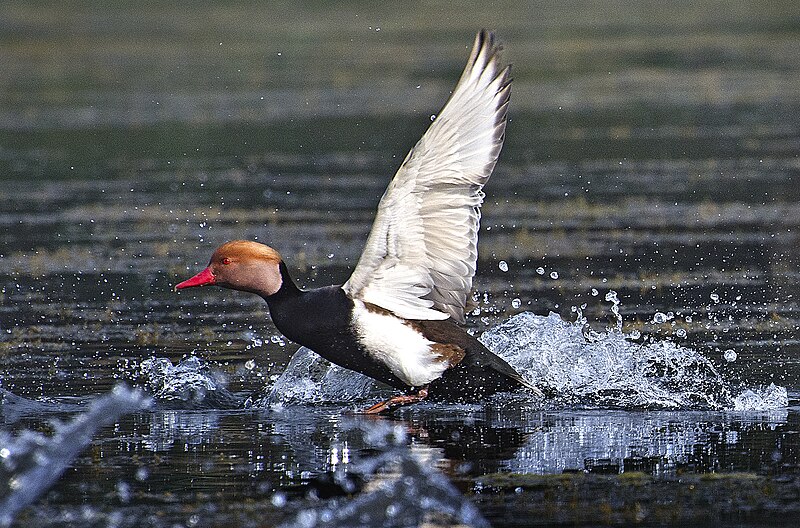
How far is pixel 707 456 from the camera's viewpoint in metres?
7.69

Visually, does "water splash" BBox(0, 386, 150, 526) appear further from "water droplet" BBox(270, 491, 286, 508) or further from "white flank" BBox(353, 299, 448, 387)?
"white flank" BBox(353, 299, 448, 387)

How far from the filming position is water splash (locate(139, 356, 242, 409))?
9344 millimetres

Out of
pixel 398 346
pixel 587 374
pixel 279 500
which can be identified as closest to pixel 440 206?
pixel 398 346

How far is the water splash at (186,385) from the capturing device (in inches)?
368

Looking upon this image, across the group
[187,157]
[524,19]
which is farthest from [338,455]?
[524,19]

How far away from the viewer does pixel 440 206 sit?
8.89 metres

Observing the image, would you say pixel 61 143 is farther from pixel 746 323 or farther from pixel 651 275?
pixel 746 323

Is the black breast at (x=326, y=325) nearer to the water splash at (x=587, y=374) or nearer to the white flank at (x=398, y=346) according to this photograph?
the white flank at (x=398, y=346)

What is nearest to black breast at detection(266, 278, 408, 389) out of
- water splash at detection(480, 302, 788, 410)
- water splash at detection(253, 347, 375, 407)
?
water splash at detection(253, 347, 375, 407)

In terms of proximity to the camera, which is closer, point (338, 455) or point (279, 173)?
point (338, 455)

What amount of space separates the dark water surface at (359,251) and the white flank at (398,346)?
0.93 ft

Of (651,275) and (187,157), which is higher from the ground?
(187,157)

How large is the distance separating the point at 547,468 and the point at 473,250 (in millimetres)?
1908

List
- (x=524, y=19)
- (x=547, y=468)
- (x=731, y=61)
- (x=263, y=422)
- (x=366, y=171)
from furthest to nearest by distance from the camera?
(x=524, y=19) → (x=731, y=61) → (x=366, y=171) → (x=263, y=422) → (x=547, y=468)
